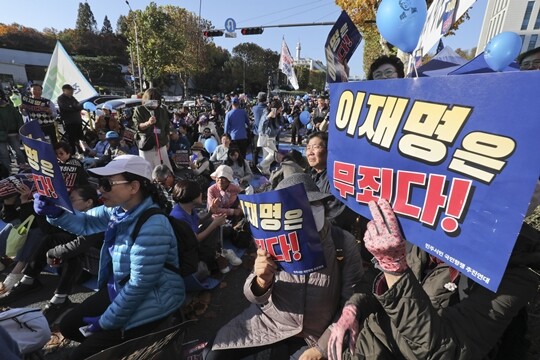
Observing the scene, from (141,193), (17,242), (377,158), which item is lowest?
(17,242)

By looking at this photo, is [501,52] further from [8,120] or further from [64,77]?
[8,120]

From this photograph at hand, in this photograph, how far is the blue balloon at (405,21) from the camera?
203 cm

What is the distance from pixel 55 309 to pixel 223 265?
6.14 ft

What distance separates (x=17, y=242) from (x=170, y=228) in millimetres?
2411

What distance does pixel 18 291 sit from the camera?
3301mm

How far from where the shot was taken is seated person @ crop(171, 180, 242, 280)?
3156mm

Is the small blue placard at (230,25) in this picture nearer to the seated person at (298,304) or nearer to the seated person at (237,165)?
the seated person at (237,165)

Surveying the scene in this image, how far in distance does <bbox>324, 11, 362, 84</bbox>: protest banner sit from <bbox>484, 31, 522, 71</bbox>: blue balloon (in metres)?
1.73

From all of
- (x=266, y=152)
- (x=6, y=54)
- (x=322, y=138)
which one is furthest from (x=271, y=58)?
(x=322, y=138)

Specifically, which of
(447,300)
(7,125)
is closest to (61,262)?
(447,300)

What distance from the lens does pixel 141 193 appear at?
2240 mm

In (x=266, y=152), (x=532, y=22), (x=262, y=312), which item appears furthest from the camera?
(x=532, y=22)

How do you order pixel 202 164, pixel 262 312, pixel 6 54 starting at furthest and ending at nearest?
pixel 6 54, pixel 202 164, pixel 262 312

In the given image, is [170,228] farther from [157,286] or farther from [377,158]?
[377,158]
